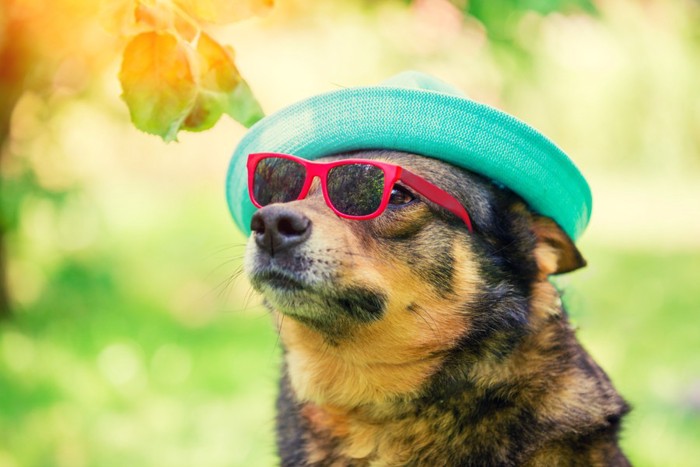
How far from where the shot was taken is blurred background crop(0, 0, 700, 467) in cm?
486

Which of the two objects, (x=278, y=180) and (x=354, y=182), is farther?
(x=278, y=180)

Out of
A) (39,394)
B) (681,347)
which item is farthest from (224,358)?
(681,347)

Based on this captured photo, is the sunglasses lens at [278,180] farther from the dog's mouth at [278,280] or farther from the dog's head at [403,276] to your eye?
the dog's mouth at [278,280]

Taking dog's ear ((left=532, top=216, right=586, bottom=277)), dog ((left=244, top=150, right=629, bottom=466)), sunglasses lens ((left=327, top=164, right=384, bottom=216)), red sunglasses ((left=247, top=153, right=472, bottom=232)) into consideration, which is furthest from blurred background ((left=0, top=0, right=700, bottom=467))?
sunglasses lens ((left=327, top=164, right=384, bottom=216))

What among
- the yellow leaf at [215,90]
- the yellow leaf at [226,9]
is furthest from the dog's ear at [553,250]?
the yellow leaf at [226,9]

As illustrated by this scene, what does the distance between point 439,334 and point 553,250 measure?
0.52m

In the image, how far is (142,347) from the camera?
247 inches

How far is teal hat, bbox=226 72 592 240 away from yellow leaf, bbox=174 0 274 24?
617 mm

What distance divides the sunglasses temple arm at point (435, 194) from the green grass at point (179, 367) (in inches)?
31.9

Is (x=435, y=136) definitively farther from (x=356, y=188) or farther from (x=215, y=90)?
(x=215, y=90)

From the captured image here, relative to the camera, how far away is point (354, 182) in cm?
264

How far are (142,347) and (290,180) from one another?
12.7 feet

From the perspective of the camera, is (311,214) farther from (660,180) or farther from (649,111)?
(660,180)

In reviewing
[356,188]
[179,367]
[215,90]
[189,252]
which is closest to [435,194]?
[356,188]
